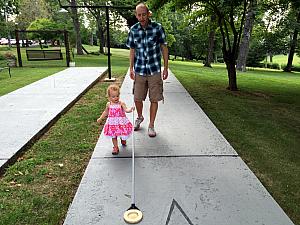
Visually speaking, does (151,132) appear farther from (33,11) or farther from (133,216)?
(33,11)

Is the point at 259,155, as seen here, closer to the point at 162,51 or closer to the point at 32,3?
the point at 162,51

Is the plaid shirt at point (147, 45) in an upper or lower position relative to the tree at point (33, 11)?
lower

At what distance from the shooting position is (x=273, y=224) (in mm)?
Result: 2152

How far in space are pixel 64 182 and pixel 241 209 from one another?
5.31ft

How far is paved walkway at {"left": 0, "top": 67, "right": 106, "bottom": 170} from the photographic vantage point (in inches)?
145

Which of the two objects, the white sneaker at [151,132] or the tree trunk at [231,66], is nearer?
the white sneaker at [151,132]

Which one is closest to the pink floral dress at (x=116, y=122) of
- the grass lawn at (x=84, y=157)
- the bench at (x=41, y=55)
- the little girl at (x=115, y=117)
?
the little girl at (x=115, y=117)

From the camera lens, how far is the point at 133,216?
2195 millimetres

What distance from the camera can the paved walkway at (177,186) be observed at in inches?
87.9

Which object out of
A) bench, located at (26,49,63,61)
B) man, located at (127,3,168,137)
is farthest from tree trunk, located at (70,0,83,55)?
man, located at (127,3,168,137)

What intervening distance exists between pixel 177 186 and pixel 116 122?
40.3 inches

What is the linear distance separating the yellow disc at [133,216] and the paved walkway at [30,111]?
5.23 ft

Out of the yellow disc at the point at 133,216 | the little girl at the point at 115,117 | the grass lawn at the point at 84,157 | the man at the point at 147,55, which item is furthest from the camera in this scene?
the man at the point at 147,55

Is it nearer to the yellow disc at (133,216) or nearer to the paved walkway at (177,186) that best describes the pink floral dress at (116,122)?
the paved walkway at (177,186)
